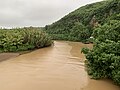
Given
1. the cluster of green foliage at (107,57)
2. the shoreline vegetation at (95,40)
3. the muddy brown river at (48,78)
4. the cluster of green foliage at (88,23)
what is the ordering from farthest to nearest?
the cluster of green foliage at (88,23) → the shoreline vegetation at (95,40) → the muddy brown river at (48,78) → the cluster of green foliage at (107,57)

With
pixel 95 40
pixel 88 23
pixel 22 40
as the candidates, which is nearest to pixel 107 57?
pixel 95 40

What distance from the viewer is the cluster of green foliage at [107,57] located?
358 inches

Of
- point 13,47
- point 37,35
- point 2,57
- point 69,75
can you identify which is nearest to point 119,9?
point 37,35

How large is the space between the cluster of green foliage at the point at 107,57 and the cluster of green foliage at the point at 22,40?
9425mm

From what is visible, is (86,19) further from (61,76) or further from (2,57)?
(61,76)

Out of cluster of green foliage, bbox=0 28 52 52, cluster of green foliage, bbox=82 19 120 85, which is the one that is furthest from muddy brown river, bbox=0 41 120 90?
cluster of green foliage, bbox=0 28 52 52

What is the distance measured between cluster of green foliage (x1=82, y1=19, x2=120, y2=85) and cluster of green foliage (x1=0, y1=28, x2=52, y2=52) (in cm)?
943

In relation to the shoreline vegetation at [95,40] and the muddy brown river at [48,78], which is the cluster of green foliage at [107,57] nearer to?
the shoreline vegetation at [95,40]

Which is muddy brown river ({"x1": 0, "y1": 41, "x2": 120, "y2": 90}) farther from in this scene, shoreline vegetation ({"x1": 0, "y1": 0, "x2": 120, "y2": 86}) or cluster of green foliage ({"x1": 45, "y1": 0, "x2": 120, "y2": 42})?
cluster of green foliage ({"x1": 45, "y1": 0, "x2": 120, "y2": 42})

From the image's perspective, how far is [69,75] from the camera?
441 inches

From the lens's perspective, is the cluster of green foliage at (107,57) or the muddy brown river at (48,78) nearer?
the cluster of green foliage at (107,57)

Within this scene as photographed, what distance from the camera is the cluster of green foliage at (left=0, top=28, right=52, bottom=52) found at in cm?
1928

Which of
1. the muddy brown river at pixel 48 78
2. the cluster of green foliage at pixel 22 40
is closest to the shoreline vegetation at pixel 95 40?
the cluster of green foliage at pixel 22 40

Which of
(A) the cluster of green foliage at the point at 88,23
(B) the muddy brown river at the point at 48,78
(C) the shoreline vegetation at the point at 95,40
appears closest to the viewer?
(B) the muddy brown river at the point at 48,78
